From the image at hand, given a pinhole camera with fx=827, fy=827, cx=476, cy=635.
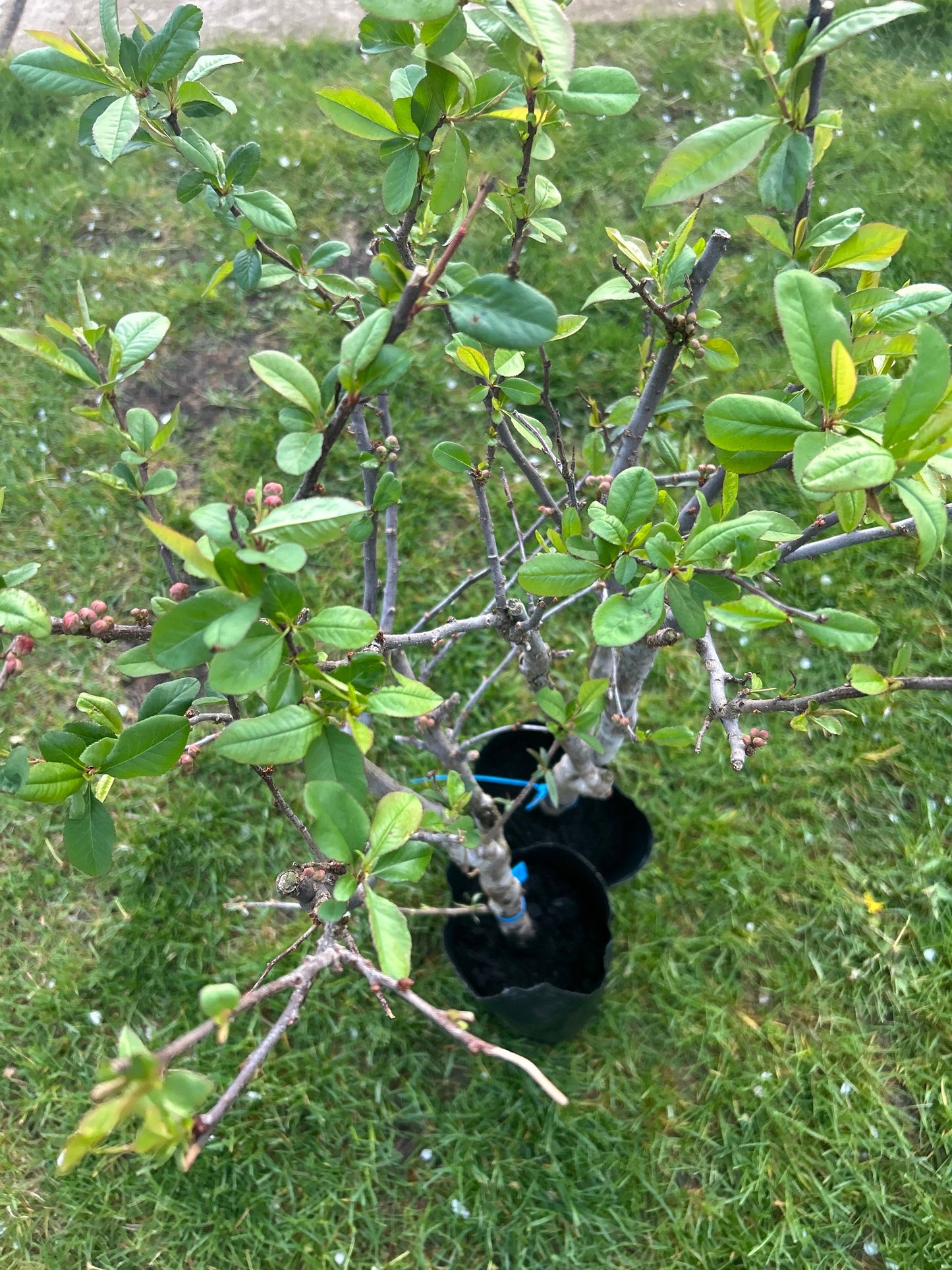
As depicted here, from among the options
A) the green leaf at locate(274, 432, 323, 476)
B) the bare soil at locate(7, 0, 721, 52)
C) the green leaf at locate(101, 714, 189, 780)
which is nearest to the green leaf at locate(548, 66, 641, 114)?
the green leaf at locate(274, 432, 323, 476)

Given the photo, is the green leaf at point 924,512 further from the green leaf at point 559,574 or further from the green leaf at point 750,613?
the green leaf at point 559,574

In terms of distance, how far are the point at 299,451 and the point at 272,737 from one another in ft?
0.87

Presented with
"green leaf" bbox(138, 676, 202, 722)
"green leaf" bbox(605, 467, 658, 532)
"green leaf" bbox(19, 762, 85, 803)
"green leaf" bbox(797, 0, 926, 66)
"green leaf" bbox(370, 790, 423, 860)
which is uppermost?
"green leaf" bbox(797, 0, 926, 66)

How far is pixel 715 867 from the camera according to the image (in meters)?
2.22

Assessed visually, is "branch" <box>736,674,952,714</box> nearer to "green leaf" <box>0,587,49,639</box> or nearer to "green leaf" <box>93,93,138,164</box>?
"green leaf" <box>0,587,49,639</box>

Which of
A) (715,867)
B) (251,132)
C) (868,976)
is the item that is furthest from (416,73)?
(251,132)

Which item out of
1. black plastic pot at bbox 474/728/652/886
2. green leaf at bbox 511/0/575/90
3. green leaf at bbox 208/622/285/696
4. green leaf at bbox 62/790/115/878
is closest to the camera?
green leaf at bbox 511/0/575/90

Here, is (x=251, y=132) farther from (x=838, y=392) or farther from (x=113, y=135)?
(x=838, y=392)

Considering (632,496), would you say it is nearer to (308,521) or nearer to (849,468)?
(849,468)

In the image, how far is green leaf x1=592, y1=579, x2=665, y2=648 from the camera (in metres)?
0.83

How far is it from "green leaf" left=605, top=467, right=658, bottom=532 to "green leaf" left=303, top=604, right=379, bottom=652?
32cm

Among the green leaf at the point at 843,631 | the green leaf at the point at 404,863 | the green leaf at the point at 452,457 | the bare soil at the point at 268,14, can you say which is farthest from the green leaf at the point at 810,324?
the bare soil at the point at 268,14

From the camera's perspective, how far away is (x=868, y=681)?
947 millimetres

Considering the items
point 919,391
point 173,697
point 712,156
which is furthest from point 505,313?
point 173,697
